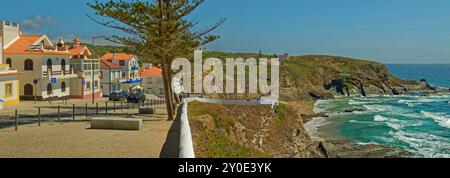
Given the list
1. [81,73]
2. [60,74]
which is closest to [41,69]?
[60,74]

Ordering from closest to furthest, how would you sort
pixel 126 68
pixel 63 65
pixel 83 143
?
1. pixel 83 143
2. pixel 63 65
3. pixel 126 68

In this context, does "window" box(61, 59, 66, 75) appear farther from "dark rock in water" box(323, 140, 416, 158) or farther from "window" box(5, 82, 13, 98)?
"dark rock in water" box(323, 140, 416, 158)

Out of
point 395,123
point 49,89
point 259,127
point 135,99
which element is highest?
point 49,89

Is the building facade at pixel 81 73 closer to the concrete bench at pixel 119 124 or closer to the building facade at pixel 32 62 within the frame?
the building facade at pixel 32 62

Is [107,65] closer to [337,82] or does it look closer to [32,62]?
[32,62]

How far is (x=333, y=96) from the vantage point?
106938mm

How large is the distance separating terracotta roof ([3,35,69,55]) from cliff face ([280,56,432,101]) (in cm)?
5529

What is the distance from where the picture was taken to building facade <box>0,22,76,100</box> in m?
42.6

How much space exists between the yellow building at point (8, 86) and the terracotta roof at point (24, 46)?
6353 mm

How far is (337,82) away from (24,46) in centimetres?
9071

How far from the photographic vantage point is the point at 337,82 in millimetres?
119938

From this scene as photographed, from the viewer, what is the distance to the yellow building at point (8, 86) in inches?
1368

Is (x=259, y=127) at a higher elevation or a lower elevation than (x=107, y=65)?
lower
